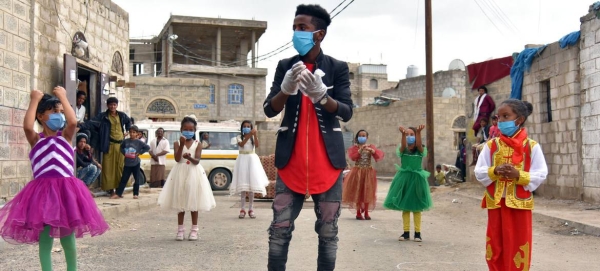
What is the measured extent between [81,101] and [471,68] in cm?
1180

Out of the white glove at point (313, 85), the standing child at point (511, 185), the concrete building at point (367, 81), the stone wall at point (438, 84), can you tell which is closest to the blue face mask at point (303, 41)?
the white glove at point (313, 85)

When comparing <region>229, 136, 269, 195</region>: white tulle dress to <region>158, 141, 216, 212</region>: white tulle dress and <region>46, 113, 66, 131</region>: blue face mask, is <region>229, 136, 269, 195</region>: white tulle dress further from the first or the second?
<region>46, 113, 66, 131</region>: blue face mask

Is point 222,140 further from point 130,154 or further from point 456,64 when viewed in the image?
point 456,64

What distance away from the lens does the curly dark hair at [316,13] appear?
388 cm

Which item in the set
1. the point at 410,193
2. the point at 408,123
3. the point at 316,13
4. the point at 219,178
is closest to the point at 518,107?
the point at 316,13

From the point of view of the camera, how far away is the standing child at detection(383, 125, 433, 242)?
25.5 feet

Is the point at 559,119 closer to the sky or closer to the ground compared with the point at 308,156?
closer to the sky

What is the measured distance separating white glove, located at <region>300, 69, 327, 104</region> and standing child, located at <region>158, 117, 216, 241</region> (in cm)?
444

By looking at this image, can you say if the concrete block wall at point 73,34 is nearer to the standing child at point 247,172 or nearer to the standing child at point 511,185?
the standing child at point 247,172

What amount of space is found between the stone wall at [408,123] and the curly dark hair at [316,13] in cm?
2288

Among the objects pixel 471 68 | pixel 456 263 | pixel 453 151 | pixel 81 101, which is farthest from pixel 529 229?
pixel 453 151

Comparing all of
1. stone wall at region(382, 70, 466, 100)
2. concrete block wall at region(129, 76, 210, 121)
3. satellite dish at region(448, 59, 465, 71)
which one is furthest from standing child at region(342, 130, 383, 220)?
satellite dish at region(448, 59, 465, 71)

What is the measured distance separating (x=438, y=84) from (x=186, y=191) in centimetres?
3105

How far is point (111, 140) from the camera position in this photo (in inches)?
495
